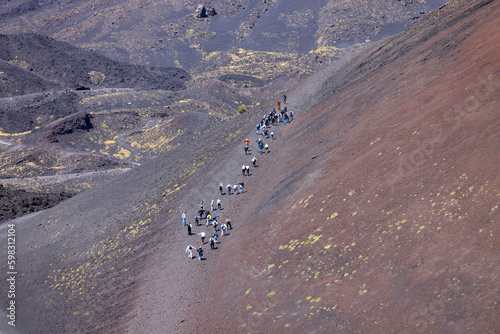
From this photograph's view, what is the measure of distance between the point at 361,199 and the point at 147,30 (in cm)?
14565

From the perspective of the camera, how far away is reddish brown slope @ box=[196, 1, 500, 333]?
17.2m

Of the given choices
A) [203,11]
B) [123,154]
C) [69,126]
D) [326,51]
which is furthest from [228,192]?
[203,11]

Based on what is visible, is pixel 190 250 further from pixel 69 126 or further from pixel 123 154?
pixel 69 126

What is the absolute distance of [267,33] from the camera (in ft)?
509

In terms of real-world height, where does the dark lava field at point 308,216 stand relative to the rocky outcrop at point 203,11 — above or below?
below

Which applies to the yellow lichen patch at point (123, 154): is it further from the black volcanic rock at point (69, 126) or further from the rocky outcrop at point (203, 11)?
the rocky outcrop at point (203, 11)

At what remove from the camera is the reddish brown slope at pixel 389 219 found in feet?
56.5

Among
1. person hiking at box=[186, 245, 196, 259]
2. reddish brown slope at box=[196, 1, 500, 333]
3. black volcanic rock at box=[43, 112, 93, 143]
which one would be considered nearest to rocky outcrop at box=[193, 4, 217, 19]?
black volcanic rock at box=[43, 112, 93, 143]

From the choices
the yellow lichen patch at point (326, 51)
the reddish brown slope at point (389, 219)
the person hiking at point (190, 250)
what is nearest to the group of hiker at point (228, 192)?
the person hiking at point (190, 250)

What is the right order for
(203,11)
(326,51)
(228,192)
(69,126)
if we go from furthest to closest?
(203,11) → (326,51) → (69,126) → (228,192)

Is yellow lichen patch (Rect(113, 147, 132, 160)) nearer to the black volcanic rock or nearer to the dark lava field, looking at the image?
the dark lava field

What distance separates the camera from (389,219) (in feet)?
72.0

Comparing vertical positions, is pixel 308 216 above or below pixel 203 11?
below

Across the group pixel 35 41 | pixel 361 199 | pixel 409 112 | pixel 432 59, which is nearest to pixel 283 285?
pixel 361 199
